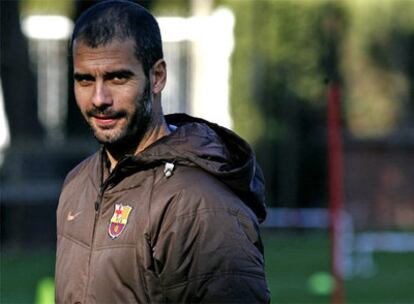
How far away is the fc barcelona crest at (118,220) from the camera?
3.51 meters

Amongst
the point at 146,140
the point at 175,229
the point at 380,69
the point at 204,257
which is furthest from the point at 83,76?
the point at 380,69

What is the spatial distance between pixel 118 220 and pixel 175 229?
0.22 meters

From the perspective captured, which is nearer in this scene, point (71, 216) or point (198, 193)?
point (198, 193)

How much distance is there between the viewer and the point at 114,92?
11.6 feet

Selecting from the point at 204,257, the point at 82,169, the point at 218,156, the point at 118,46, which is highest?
the point at 118,46

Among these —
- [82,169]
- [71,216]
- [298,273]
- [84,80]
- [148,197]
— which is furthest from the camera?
[298,273]

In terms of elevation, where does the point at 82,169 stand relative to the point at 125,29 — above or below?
below

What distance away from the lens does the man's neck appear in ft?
12.0

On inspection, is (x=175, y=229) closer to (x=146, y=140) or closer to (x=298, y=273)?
(x=146, y=140)

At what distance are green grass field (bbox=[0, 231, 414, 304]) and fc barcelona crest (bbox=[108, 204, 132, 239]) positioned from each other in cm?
993

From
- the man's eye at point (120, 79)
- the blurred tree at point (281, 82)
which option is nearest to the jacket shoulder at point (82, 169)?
the man's eye at point (120, 79)

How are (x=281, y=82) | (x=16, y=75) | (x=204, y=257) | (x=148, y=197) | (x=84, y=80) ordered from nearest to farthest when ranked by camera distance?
(x=204, y=257)
(x=148, y=197)
(x=84, y=80)
(x=16, y=75)
(x=281, y=82)

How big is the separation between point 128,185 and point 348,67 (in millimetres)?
20764

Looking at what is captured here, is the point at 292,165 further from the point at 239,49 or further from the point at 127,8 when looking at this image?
the point at 127,8
